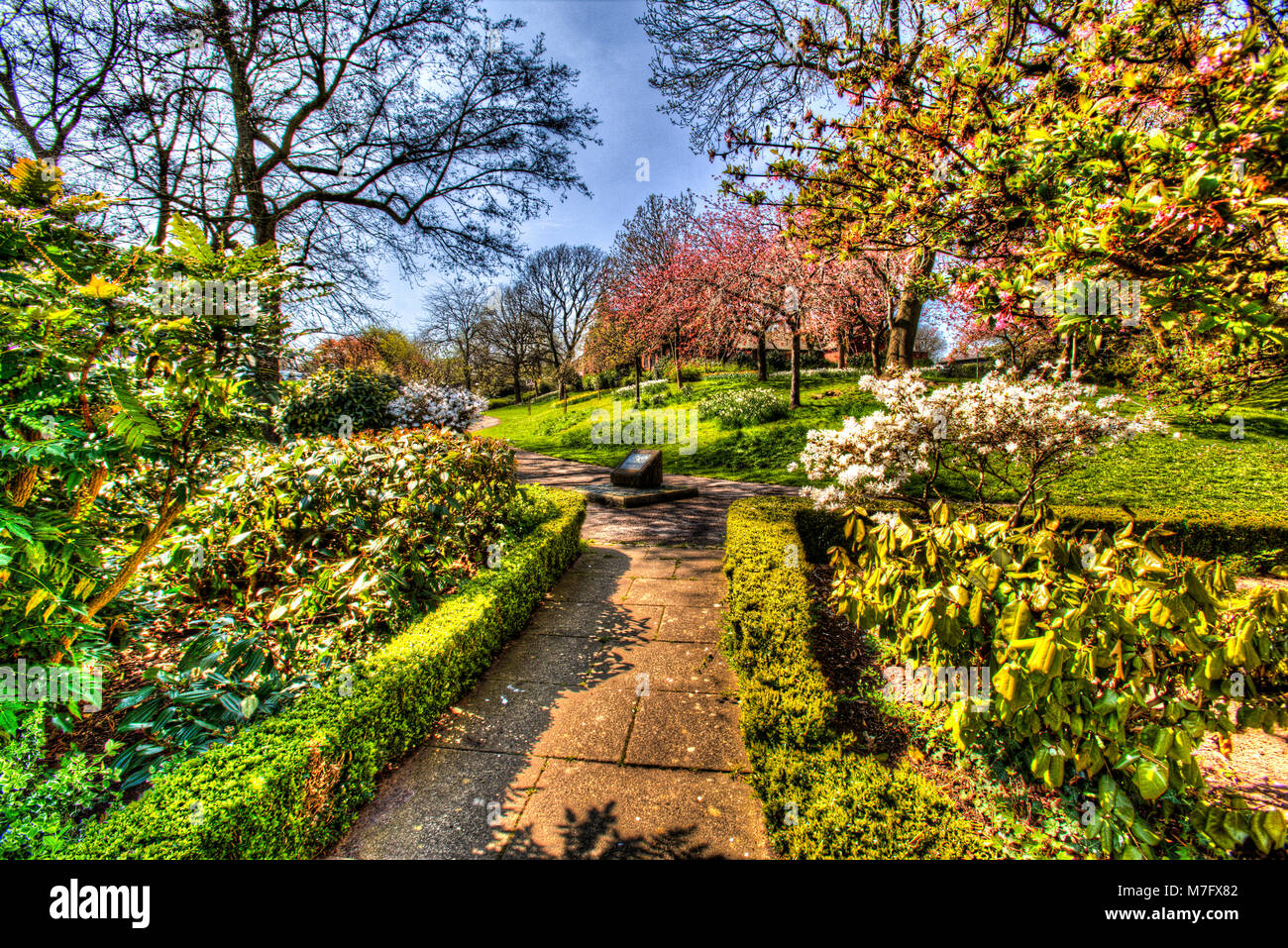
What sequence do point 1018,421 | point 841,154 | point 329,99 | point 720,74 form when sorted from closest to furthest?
point 841,154 < point 1018,421 < point 720,74 < point 329,99

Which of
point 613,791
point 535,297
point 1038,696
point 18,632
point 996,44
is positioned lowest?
point 613,791

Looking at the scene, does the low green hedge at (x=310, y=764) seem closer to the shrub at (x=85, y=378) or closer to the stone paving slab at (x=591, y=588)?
the shrub at (x=85, y=378)

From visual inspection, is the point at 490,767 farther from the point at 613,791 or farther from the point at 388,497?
the point at 388,497

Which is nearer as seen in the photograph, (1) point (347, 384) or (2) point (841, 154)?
(2) point (841, 154)

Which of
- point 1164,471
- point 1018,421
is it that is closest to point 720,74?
point 1018,421

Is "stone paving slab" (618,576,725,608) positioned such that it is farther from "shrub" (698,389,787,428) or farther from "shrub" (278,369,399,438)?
"shrub" (698,389,787,428)

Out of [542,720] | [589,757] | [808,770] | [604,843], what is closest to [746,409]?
[542,720]

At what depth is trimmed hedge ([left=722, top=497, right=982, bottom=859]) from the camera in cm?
201

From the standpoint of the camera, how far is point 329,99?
12234mm

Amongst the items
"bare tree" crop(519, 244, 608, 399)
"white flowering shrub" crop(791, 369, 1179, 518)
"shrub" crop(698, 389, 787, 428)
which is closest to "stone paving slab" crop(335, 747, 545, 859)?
"white flowering shrub" crop(791, 369, 1179, 518)

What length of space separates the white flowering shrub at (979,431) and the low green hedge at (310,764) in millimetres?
4478

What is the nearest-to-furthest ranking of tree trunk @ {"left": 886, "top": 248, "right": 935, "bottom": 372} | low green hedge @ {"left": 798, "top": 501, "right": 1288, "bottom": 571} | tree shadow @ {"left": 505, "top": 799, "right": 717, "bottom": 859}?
tree shadow @ {"left": 505, "top": 799, "right": 717, "bottom": 859} < low green hedge @ {"left": 798, "top": 501, "right": 1288, "bottom": 571} < tree trunk @ {"left": 886, "top": 248, "right": 935, "bottom": 372}

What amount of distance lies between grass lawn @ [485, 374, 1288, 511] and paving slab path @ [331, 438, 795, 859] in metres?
6.05

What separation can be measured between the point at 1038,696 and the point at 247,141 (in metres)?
16.6
